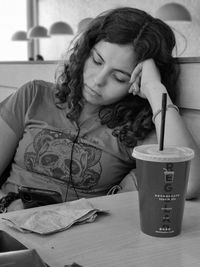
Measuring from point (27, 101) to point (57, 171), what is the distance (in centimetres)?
28

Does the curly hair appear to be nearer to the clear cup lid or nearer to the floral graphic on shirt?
the floral graphic on shirt

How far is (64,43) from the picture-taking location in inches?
372

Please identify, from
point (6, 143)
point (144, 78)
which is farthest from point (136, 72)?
point (6, 143)

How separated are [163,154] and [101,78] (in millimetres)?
677

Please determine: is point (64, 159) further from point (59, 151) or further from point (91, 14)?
point (91, 14)

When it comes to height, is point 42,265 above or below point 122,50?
below

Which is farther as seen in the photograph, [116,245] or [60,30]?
[60,30]

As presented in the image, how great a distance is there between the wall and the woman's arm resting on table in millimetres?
5393

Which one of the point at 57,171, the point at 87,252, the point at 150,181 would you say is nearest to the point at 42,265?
the point at 87,252

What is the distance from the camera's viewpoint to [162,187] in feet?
2.64

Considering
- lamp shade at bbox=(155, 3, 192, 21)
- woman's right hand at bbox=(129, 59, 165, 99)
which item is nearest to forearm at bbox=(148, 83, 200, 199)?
woman's right hand at bbox=(129, 59, 165, 99)

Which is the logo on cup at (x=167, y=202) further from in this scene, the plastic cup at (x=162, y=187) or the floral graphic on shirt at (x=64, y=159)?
the floral graphic on shirt at (x=64, y=159)

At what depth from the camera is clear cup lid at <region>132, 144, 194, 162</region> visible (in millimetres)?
788

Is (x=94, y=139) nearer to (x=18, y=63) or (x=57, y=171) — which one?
(x=57, y=171)
